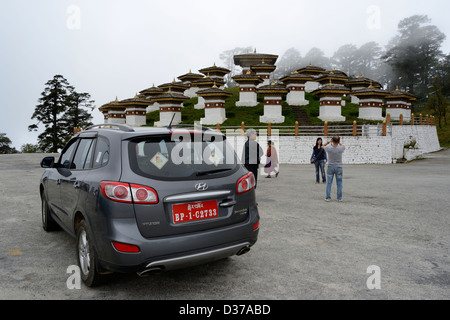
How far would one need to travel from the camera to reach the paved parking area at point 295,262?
3.21 meters

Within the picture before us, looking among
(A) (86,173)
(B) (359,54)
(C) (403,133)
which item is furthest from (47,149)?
(B) (359,54)

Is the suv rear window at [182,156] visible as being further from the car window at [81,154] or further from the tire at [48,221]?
the tire at [48,221]

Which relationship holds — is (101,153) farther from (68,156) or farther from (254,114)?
(254,114)

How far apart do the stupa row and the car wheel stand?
24023mm

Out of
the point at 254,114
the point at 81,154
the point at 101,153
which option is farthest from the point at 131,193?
the point at 254,114

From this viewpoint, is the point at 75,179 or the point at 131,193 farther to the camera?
the point at 75,179

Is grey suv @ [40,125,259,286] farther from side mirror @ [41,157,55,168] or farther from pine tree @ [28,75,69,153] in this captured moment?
pine tree @ [28,75,69,153]

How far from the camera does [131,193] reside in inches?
110

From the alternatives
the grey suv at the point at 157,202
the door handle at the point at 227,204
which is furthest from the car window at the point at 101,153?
the door handle at the point at 227,204

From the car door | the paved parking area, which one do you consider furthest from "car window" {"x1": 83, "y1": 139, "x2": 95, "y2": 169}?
the paved parking area

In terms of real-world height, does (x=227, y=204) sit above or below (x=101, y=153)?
below

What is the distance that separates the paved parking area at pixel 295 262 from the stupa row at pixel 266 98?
22190 millimetres

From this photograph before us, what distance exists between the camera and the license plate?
2912 mm

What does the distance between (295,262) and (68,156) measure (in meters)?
3.52
